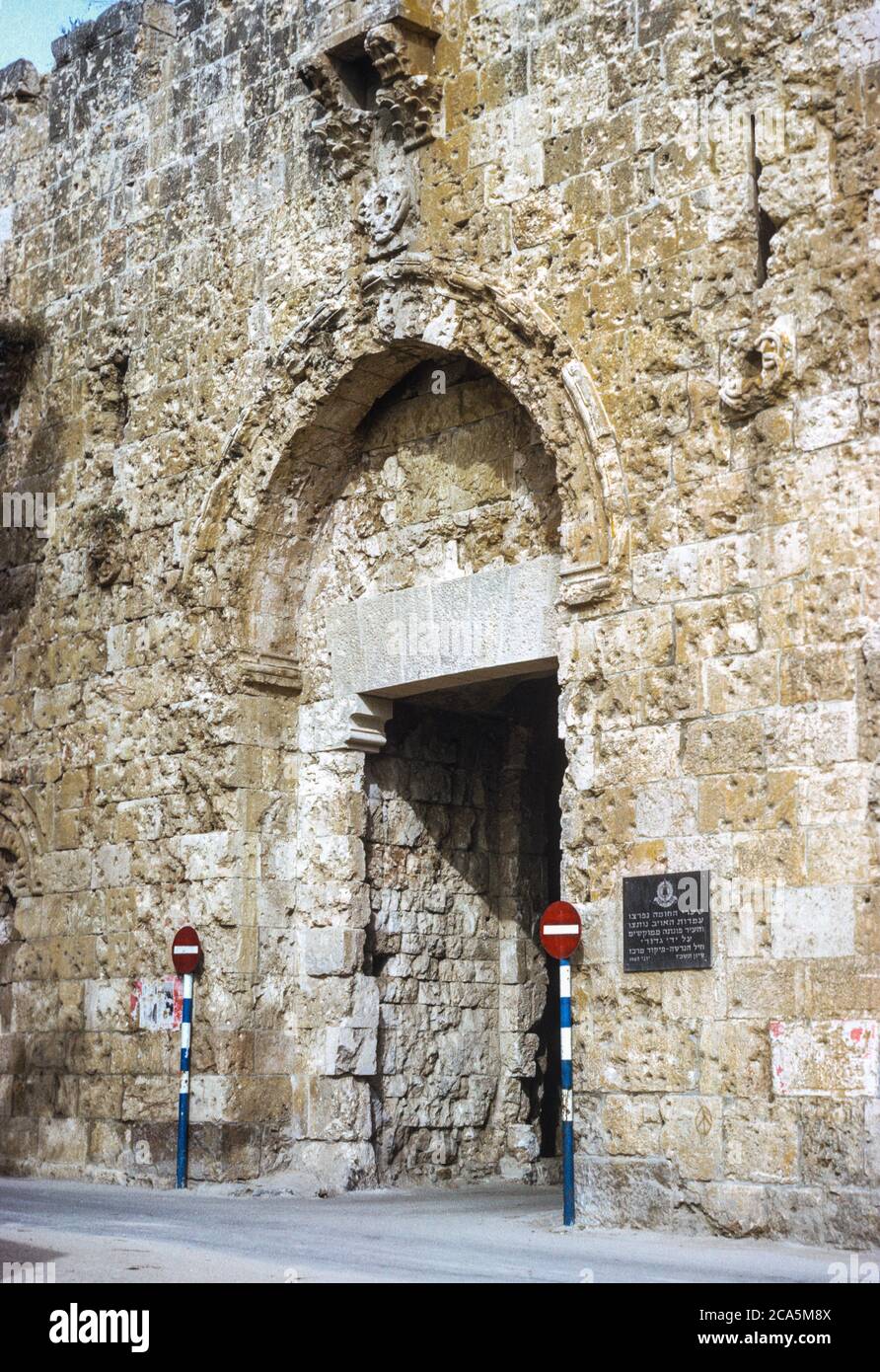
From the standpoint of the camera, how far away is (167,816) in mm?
11656

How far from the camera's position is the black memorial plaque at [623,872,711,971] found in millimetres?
8664

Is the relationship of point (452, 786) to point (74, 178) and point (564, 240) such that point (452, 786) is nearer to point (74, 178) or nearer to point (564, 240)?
point (564, 240)

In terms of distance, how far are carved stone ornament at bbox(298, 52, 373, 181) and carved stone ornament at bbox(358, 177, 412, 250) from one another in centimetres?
25

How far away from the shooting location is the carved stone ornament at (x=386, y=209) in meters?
10.6

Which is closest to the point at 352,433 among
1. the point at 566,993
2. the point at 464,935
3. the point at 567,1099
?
the point at 464,935

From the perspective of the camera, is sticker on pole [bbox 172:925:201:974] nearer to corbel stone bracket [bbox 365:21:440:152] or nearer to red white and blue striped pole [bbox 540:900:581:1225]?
red white and blue striped pole [bbox 540:900:581:1225]

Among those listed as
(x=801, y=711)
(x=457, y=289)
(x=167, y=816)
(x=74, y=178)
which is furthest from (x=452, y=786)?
(x=74, y=178)

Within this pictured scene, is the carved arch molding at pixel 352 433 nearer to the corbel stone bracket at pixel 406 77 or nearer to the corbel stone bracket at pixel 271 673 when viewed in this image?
the corbel stone bracket at pixel 271 673

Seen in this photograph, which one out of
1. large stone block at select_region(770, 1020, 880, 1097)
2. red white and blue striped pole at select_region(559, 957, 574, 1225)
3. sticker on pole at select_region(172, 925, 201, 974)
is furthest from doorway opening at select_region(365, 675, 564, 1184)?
large stone block at select_region(770, 1020, 880, 1097)

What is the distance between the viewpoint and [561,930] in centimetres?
906

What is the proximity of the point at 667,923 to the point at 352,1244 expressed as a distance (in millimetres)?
2037

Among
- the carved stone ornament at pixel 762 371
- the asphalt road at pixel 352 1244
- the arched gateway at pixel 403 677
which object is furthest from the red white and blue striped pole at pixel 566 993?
the carved stone ornament at pixel 762 371

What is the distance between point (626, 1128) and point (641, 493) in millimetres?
3021

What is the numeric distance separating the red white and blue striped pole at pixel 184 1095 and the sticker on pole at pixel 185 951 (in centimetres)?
5
